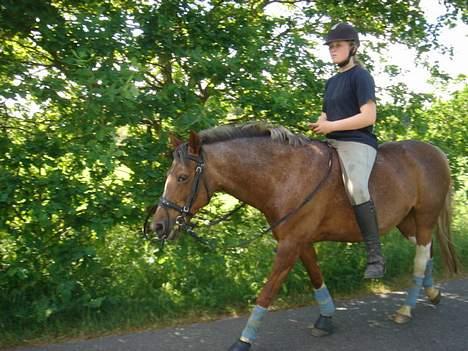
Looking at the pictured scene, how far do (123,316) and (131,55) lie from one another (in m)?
2.56

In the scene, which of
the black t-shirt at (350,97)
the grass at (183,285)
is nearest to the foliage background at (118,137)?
the grass at (183,285)

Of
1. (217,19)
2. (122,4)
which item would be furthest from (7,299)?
(217,19)

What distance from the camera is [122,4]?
17.2 ft

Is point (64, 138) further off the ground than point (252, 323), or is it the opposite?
point (64, 138)

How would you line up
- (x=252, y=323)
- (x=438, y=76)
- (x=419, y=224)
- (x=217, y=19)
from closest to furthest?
(x=252, y=323), (x=419, y=224), (x=217, y=19), (x=438, y=76)

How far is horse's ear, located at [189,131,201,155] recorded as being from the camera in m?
3.68

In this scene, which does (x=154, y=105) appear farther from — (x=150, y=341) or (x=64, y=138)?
(x=150, y=341)

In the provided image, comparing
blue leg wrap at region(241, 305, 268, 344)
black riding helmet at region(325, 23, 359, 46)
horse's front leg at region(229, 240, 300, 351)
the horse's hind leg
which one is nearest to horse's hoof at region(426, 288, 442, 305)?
the horse's hind leg

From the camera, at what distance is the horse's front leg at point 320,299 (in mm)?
4352

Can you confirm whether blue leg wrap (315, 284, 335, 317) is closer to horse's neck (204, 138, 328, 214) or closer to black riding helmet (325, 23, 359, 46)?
horse's neck (204, 138, 328, 214)

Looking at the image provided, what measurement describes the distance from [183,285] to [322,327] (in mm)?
1673

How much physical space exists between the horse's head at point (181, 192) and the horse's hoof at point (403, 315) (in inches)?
92.0

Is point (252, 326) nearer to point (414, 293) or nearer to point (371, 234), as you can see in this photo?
point (371, 234)

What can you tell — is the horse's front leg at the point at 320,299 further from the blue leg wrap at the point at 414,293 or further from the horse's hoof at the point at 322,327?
the blue leg wrap at the point at 414,293
